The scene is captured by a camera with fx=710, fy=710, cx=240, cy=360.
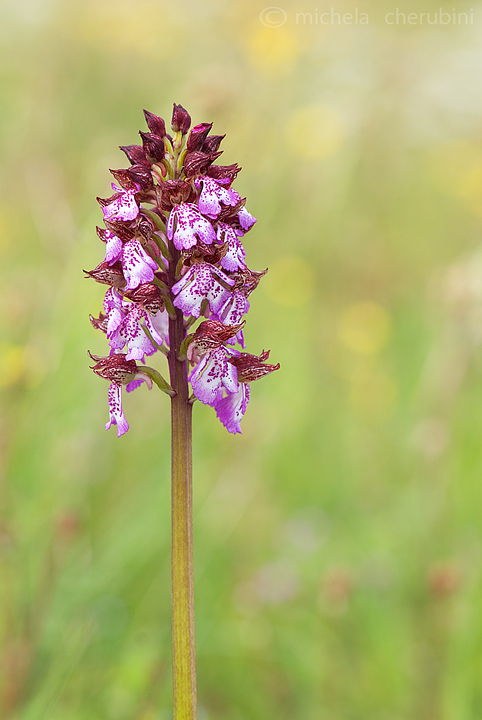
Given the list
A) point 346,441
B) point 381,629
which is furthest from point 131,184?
point 346,441

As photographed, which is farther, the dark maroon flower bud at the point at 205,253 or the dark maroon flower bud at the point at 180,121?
the dark maroon flower bud at the point at 180,121

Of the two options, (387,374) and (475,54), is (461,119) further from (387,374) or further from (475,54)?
(387,374)

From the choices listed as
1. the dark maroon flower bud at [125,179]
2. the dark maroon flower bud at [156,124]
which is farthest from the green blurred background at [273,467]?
the dark maroon flower bud at [156,124]

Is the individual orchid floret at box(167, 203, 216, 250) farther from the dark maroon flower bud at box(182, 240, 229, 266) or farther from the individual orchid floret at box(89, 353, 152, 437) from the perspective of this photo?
the individual orchid floret at box(89, 353, 152, 437)

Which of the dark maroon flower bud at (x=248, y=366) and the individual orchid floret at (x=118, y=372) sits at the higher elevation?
the dark maroon flower bud at (x=248, y=366)

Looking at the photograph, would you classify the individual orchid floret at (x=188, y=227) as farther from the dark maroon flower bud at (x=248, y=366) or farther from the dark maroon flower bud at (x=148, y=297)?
the dark maroon flower bud at (x=248, y=366)
